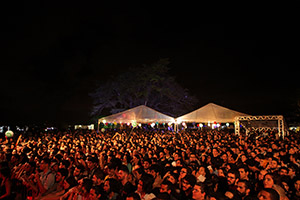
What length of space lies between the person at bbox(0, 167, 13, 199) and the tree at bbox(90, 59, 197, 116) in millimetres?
24014

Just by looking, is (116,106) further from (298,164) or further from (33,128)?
(298,164)

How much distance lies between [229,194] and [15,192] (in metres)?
4.49

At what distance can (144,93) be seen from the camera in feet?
95.7

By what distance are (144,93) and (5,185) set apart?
24487 millimetres

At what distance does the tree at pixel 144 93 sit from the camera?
29391 mm

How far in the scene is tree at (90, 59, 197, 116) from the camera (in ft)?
96.4

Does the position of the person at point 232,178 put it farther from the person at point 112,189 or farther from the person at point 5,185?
the person at point 5,185

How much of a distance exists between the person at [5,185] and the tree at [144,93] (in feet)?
78.8

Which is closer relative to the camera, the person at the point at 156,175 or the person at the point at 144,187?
the person at the point at 144,187

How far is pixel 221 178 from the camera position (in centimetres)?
512

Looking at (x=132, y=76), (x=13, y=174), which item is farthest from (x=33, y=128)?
(x=13, y=174)

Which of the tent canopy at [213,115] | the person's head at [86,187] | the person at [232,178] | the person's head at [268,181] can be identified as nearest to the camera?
the person's head at [86,187]

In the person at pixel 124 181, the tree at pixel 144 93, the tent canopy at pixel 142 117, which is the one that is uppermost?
the tree at pixel 144 93

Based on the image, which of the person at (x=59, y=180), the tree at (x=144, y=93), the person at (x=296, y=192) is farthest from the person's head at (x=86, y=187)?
the tree at (x=144, y=93)
